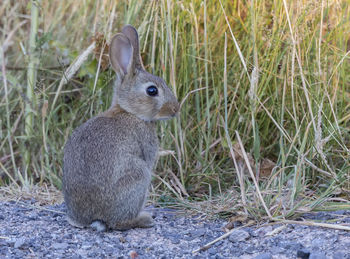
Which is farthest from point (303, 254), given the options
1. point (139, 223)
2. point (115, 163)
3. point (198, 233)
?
point (115, 163)

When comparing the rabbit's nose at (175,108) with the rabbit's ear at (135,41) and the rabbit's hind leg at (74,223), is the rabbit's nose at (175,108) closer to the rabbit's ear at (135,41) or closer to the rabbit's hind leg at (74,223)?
the rabbit's ear at (135,41)

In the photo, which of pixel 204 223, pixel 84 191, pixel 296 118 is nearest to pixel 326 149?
pixel 296 118

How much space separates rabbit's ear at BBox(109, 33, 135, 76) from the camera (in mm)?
3672

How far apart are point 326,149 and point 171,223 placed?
45.6 inches

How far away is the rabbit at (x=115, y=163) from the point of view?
3.32m

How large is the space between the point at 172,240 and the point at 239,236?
39 cm

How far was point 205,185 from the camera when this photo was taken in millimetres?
4152

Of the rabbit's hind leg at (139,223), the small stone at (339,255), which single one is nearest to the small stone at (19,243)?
the rabbit's hind leg at (139,223)

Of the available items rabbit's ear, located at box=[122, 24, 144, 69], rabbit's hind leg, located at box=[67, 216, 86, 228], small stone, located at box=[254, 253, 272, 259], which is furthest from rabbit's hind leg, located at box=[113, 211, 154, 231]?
rabbit's ear, located at box=[122, 24, 144, 69]

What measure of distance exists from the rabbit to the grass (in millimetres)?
452

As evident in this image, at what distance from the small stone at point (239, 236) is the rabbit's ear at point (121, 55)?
4.16 feet

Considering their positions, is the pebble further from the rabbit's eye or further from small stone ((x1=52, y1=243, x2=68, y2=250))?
the rabbit's eye

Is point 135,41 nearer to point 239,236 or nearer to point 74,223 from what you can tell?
point 74,223

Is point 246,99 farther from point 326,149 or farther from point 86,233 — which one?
point 86,233
